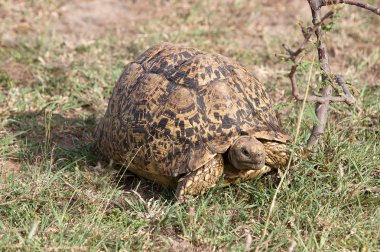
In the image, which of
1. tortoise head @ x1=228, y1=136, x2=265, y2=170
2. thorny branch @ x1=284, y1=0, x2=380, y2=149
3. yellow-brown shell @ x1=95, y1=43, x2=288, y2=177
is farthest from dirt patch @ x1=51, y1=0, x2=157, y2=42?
tortoise head @ x1=228, y1=136, x2=265, y2=170

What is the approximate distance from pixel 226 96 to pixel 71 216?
1.34m

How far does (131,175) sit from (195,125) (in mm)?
805

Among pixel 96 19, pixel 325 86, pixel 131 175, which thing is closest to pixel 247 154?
pixel 325 86

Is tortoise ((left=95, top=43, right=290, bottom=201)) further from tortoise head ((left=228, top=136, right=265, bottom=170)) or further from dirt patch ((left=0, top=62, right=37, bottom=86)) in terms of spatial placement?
dirt patch ((left=0, top=62, right=37, bottom=86))

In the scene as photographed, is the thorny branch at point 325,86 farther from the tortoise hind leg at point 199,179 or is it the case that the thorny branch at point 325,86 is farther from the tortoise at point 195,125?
the tortoise hind leg at point 199,179

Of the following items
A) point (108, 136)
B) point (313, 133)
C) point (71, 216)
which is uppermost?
point (313, 133)

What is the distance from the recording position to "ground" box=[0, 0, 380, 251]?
3.55 metres

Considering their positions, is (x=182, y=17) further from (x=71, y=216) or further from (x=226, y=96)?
(x=71, y=216)

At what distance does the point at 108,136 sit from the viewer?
14.3 feet

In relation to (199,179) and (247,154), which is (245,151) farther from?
(199,179)

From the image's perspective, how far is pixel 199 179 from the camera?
3.81 m

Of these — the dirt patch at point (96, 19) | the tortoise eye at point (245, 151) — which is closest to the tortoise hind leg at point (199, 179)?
the tortoise eye at point (245, 151)

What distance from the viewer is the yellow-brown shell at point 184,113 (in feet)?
12.5

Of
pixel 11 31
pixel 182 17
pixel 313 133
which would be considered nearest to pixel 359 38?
pixel 182 17
